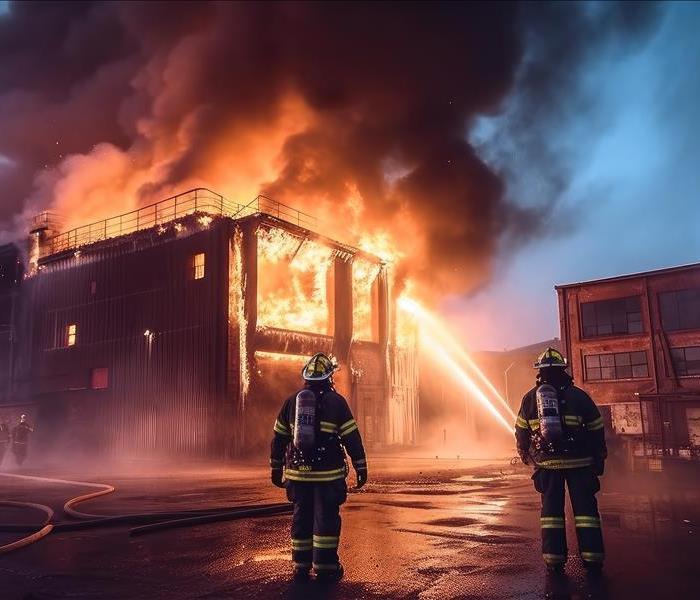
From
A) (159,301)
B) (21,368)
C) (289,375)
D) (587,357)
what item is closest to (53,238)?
(21,368)

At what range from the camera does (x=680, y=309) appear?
99.6ft

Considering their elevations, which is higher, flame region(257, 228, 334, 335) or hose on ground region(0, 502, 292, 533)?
flame region(257, 228, 334, 335)

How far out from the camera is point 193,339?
22.9 metres

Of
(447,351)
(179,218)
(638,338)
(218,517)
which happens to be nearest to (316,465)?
(218,517)

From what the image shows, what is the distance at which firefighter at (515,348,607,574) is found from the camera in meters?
4.89

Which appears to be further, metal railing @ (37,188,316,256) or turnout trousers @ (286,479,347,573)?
metal railing @ (37,188,316,256)

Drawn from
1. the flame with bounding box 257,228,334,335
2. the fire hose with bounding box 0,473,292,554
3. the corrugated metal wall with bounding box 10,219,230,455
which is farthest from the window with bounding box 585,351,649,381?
the fire hose with bounding box 0,473,292,554

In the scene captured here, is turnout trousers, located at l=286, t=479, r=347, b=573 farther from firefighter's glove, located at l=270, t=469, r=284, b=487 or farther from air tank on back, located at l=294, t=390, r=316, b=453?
air tank on back, located at l=294, t=390, r=316, b=453

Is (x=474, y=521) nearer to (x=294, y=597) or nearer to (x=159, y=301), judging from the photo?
(x=294, y=597)

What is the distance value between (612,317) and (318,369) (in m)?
30.3

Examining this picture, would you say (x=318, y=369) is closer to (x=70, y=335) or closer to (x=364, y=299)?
(x=364, y=299)

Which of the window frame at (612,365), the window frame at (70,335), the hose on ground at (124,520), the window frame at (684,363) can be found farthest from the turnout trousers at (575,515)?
the window frame at (612,365)

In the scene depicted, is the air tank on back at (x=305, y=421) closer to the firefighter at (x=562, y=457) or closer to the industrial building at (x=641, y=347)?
the firefighter at (x=562, y=457)

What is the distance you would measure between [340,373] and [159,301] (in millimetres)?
7984
